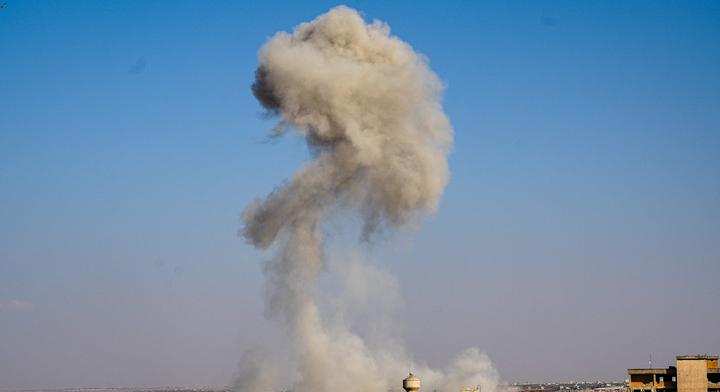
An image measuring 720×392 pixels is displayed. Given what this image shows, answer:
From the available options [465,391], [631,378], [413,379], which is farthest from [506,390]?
[413,379]

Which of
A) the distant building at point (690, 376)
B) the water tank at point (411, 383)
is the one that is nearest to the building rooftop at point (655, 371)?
the distant building at point (690, 376)

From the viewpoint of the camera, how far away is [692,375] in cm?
9775

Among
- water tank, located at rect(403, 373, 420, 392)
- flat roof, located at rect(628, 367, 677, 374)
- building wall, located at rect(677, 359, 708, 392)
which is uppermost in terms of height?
flat roof, located at rect(628, 367, 677, 374)

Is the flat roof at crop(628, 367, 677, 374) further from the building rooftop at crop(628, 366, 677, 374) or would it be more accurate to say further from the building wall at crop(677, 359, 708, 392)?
the building wall at crop(677, 359, 708, 392)

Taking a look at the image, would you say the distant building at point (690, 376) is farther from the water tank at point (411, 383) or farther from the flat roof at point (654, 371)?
the water tank at point (411, 383)

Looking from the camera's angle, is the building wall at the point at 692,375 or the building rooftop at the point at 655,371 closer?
the building wall at the point at 692,375

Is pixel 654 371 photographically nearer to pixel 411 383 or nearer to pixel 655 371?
pixel 655 371

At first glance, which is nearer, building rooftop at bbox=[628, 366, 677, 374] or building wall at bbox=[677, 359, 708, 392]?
building wall at bbox=[677, 359, 708, 392]

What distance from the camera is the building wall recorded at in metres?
97.1

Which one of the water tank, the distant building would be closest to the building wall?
the distant building

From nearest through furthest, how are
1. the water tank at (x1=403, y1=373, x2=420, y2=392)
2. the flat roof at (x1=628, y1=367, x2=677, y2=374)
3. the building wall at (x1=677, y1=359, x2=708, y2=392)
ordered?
the water tank at (x1=403, y1=373, x2=420, y2=392), the building wall at (x1=677, y1=359, x2=708, y2=392), the flat roof at (x1=628, y1=367, x2=677, y2=374)

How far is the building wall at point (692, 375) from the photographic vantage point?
9706cm

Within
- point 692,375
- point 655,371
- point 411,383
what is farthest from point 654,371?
point 411,383

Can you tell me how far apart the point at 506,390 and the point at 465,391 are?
976 inches
